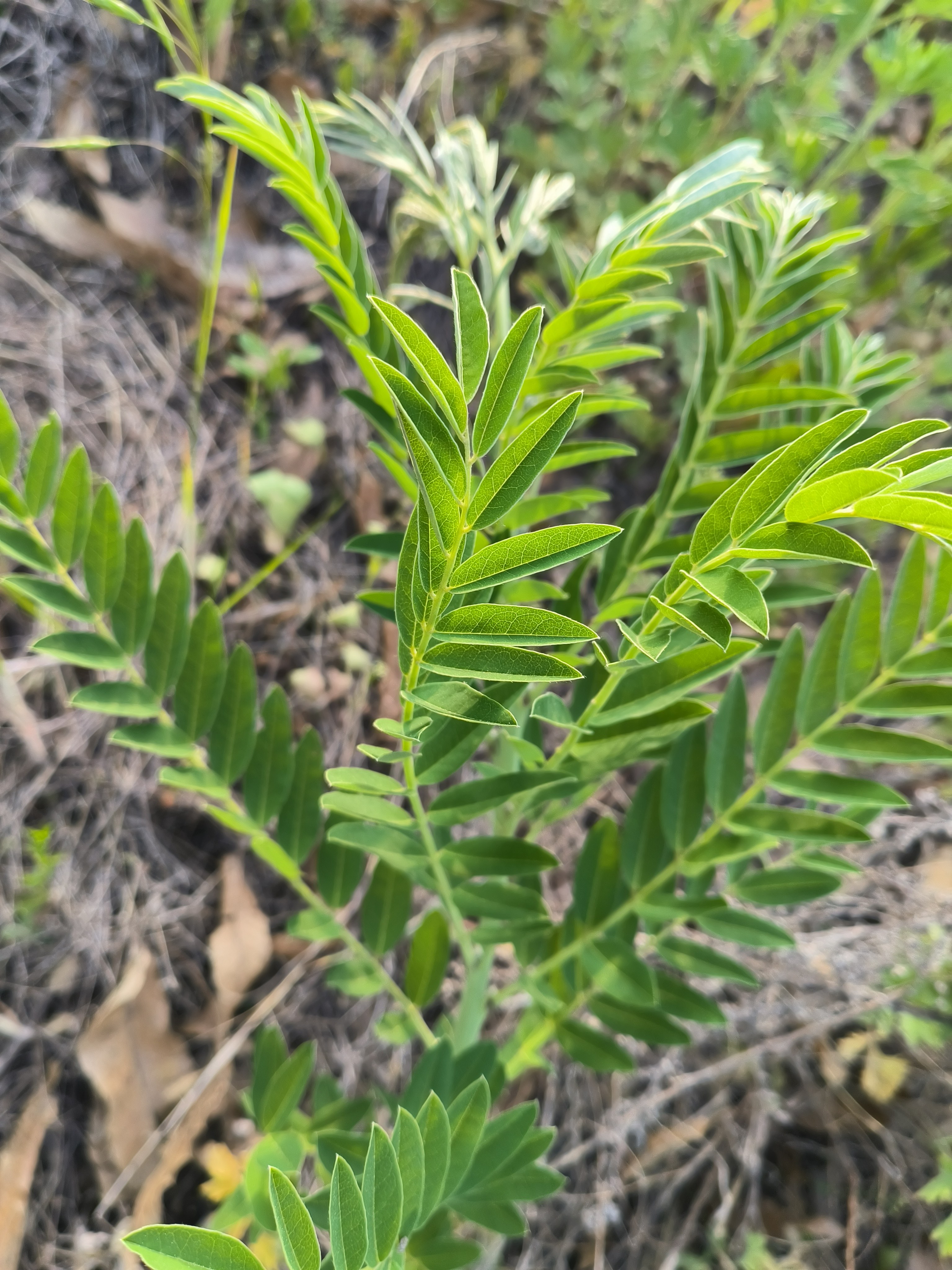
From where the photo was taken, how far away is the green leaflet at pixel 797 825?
0.75 metres

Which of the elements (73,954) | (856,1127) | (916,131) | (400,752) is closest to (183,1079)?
(73,954)

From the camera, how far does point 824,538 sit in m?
0.47

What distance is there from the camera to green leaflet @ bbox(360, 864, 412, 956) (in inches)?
39.3

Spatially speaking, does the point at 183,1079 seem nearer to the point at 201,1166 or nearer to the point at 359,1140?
the point at 201,1166

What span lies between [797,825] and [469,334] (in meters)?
0.58

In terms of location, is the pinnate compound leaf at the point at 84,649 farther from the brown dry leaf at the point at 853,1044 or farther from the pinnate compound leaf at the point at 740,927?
the brown dry leaf at the point at 853,1044

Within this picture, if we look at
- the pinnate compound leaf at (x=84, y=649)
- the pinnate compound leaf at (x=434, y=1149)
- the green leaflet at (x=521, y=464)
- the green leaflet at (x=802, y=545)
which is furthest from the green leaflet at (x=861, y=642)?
the pinnate compound leaf at (x=84, y=649)

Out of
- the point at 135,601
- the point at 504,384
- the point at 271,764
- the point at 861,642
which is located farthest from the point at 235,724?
the point at 861,642

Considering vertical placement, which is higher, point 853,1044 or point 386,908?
point 386,908

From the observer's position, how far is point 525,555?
490 mm

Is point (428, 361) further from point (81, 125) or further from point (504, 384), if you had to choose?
point (81, 125)

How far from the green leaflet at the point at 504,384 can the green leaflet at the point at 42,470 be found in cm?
53

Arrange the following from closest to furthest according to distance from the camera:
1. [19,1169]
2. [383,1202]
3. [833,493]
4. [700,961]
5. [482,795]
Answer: [833,493] < [383,1202] < [482,795] < [700,961] < [19,1169]

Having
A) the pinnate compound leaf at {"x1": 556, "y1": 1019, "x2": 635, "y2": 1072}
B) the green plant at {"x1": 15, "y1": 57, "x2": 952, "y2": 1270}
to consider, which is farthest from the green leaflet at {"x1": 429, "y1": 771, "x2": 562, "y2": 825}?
the pinnate compound leaf at {"x1": 556, "y1": 1019, "x2": 635, "y2": 1072}
